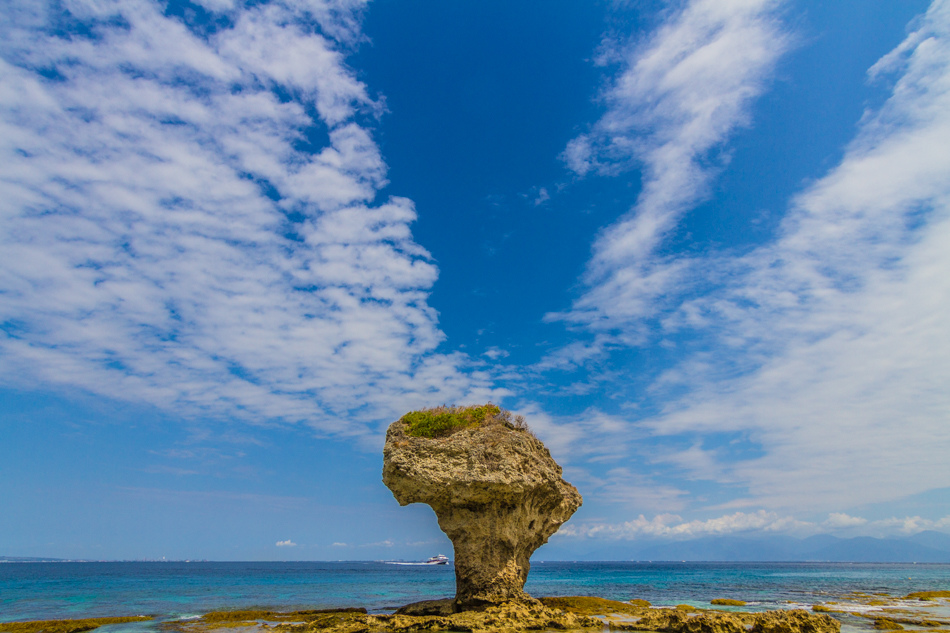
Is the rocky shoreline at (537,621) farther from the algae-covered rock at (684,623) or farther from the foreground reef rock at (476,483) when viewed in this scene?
the foreground reef rock at (476,483)

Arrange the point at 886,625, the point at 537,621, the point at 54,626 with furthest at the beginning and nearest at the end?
the point at 54,626
the point at 886,625
the point at 537,621

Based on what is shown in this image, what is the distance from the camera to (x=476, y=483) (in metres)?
20.7

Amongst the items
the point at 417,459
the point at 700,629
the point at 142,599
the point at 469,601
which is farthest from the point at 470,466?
the point at 142,599

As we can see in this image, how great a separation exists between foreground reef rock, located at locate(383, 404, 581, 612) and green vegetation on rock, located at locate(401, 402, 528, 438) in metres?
0.05

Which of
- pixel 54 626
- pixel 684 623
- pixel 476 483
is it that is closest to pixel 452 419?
pixel 476 483

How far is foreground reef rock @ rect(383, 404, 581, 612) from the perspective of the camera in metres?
21.0

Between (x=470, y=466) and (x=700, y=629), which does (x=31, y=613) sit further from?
(x=700, y=629)

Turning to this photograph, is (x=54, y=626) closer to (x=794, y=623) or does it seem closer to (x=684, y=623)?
(x=684, y=623)

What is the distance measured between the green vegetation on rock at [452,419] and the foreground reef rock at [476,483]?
5cm

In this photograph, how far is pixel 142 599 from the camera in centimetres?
3853

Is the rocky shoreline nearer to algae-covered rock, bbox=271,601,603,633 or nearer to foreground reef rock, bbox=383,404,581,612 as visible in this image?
algae-covered rock, bbox=271,601,603,633

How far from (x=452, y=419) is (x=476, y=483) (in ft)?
10.7

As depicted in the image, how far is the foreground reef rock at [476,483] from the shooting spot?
20984mm

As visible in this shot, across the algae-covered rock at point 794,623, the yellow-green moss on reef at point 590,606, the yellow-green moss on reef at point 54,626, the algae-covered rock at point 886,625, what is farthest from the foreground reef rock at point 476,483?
the yellow-green moss on reef at point 54,626
